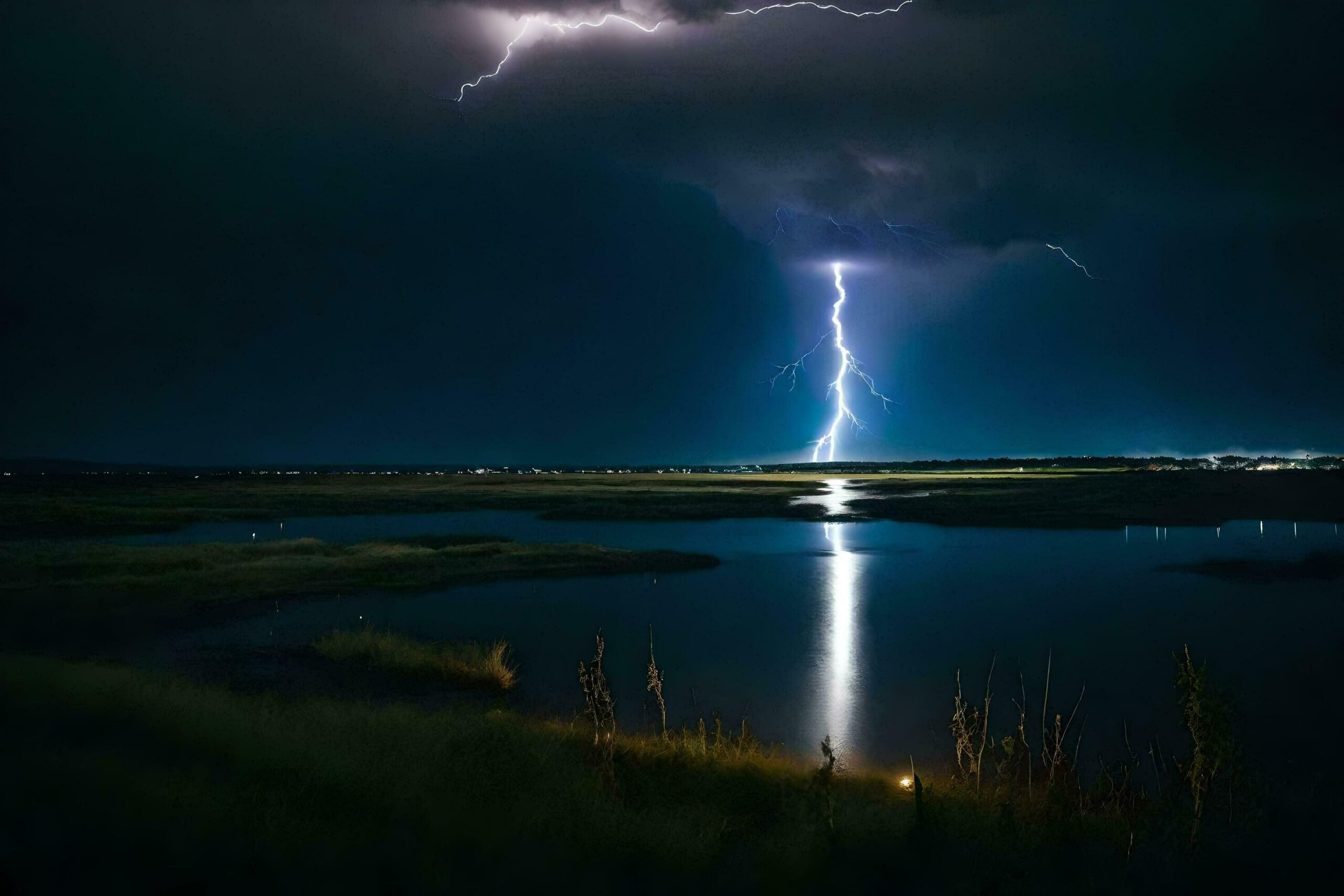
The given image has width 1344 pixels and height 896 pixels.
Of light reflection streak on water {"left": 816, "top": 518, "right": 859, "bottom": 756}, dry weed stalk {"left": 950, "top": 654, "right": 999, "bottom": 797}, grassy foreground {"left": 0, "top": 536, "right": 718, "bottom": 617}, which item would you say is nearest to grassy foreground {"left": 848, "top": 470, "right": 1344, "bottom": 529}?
light reflection streak on water {"left": 816, "top": 518, "right": 859, "bottom": 756}

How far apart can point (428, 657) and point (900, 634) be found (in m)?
10.2

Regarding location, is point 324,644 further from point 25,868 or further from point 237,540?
point 237,540

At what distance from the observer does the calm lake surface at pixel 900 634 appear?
1241 centimetres

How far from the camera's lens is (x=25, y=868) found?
4.48m

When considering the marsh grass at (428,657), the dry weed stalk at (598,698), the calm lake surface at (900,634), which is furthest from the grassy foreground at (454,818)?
the marsh grass at (428,657)

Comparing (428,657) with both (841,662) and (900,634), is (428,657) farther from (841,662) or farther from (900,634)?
(900,634)

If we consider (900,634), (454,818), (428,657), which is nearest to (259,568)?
(428,657)

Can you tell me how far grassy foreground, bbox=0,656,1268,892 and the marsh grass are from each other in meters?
5.17

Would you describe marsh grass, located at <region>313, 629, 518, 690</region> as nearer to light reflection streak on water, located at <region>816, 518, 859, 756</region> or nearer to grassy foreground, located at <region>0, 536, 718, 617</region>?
light reflection streak on water, located at <region>816, 518, 859, 756</region>

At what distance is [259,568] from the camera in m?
25.8

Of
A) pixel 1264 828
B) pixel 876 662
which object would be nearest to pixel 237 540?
pixel 876 662

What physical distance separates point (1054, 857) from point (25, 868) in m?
6.40

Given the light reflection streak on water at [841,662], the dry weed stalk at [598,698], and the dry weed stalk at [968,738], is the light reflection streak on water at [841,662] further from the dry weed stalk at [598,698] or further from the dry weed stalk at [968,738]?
the dry weed stalk at [598,698]

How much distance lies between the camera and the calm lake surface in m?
12.4
